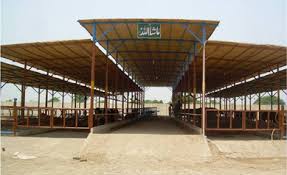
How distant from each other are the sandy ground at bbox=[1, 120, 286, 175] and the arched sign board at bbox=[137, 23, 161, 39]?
15.0 feet

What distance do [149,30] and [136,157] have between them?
610cm

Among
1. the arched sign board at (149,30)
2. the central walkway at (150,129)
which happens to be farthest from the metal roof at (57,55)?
the central walkway at (150,129)

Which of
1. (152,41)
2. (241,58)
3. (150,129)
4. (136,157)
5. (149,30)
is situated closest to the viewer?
(136,157)

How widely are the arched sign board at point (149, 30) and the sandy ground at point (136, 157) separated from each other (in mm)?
4580

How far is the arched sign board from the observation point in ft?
49.1

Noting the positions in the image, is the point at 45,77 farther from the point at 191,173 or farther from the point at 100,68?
the point at 191,173

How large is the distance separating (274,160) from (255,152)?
0.86m

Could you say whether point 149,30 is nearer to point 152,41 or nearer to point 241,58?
point 152,41

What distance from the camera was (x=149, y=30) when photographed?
15.0 metres

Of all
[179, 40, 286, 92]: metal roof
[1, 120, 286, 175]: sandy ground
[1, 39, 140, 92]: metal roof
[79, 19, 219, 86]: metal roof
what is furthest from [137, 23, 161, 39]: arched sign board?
[1, 120, 286, 175]: sandy ground

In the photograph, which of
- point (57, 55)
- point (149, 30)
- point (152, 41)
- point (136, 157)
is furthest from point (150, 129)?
point (57, 55)

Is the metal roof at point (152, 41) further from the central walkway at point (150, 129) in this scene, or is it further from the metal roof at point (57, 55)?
the central walkway at point (150, 129)

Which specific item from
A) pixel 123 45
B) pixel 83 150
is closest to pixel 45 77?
pixel 123 45

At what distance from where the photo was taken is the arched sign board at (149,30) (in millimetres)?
14977
